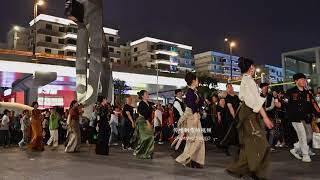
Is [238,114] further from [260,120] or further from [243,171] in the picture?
[243,171]

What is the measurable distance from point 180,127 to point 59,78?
98.0ft

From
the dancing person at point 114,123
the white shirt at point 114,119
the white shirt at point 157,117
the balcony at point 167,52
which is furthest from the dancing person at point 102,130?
the balcony at point 167,52

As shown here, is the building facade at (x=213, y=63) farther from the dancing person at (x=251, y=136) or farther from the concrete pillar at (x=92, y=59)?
the dancing person at (x=251, y=136)

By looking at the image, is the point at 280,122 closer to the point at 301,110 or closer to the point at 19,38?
the point at 301,110

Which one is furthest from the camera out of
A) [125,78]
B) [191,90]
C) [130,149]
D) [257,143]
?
[125,78]

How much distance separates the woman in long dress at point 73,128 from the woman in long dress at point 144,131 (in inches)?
129

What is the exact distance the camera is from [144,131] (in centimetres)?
901

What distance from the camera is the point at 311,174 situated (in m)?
6.32

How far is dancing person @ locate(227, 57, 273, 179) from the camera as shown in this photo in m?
5.31

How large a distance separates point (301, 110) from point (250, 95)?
9.29 feet

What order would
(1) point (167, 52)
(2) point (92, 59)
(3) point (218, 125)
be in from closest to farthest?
1. (3) point (218, 125)
2. (2) point (92, 59)
3. (1) point (167, 52)

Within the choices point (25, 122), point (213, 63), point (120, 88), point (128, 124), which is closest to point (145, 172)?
point (128, 124)

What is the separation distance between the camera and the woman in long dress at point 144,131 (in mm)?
9023

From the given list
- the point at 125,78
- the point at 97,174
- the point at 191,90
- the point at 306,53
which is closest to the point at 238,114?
the point at 191,90
